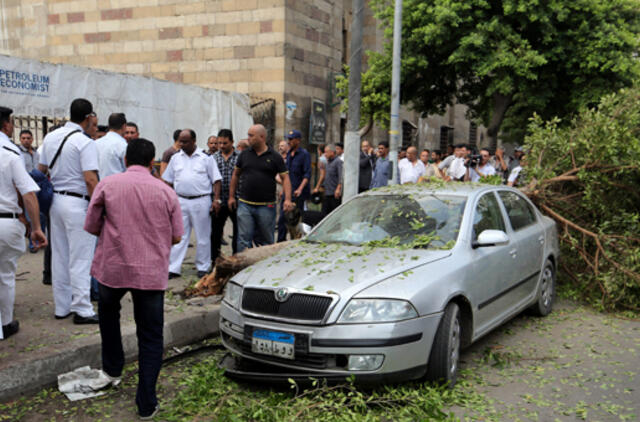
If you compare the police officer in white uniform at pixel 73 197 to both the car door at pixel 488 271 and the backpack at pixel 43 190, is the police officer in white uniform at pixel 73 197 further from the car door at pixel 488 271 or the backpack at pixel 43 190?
the car door at pixel 488 271

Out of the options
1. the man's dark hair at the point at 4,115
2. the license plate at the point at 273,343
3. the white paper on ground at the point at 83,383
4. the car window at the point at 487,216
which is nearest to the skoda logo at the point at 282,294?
the license plate at the point at 273,343

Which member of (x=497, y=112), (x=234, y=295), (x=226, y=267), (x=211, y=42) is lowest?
(x=226, y=267)

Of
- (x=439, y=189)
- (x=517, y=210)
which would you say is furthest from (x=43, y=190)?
(x=517, y=210)

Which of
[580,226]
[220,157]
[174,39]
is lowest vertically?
[580,226]

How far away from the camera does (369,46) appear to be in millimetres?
24031

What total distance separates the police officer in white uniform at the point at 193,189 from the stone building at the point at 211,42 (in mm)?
8566

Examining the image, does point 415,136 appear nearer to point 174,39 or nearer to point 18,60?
point 174,39

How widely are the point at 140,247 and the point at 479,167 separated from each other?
9.01 meters

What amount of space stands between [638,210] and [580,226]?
69 centimetres

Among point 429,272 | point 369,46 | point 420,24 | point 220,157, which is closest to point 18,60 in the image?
point 220,157

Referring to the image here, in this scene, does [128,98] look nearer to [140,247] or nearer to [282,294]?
[140,247]

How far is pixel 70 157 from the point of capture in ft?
16.8

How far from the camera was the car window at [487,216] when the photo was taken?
494cm

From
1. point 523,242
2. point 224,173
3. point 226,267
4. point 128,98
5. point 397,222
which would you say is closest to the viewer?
point 397,222
